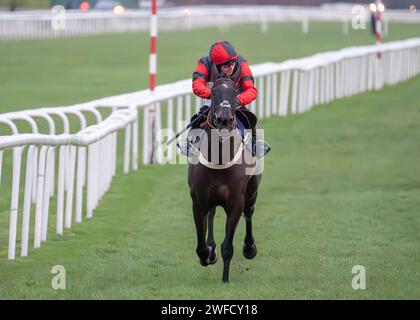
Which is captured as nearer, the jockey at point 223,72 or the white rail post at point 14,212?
the jockey at point 223,72

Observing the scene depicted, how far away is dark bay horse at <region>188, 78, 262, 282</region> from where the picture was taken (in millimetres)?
7852

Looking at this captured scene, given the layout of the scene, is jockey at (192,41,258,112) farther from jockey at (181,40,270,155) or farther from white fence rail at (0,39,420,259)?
white fence rail at (0,39,420,259)

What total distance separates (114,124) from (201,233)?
3684 mm

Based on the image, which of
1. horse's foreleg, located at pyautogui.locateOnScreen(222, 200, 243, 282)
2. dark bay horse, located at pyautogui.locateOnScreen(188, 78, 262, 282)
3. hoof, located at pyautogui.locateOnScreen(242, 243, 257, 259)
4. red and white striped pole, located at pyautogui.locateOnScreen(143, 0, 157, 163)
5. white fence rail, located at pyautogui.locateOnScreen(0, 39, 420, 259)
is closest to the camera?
dark bay horse, located at pyautogui.locateOnScreen(188, 78, 262, 282)

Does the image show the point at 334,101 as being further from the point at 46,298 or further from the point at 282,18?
the point at 282,18

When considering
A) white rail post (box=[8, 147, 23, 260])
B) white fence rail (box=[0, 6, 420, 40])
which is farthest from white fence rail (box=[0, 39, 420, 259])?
white fence rail (box=[0, 6, 420, 40])

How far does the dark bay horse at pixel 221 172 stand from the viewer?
7852 mm

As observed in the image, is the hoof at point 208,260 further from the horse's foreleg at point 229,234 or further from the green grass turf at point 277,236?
the horse's foreleg at point 229,234

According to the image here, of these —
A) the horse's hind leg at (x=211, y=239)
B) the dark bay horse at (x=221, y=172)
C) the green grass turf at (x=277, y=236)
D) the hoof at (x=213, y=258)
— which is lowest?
the green grass turf at (x=277, y=236)

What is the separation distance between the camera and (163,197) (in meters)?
12.6

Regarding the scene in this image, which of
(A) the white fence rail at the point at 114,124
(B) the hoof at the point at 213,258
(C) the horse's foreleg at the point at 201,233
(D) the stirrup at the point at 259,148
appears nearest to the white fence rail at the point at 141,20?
(A) the white fence rail at the point at 114,124

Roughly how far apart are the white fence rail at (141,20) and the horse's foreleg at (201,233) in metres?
29.9

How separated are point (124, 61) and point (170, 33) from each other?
1415cm

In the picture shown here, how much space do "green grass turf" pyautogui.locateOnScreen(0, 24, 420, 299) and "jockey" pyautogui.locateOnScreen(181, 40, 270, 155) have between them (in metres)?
1.03
